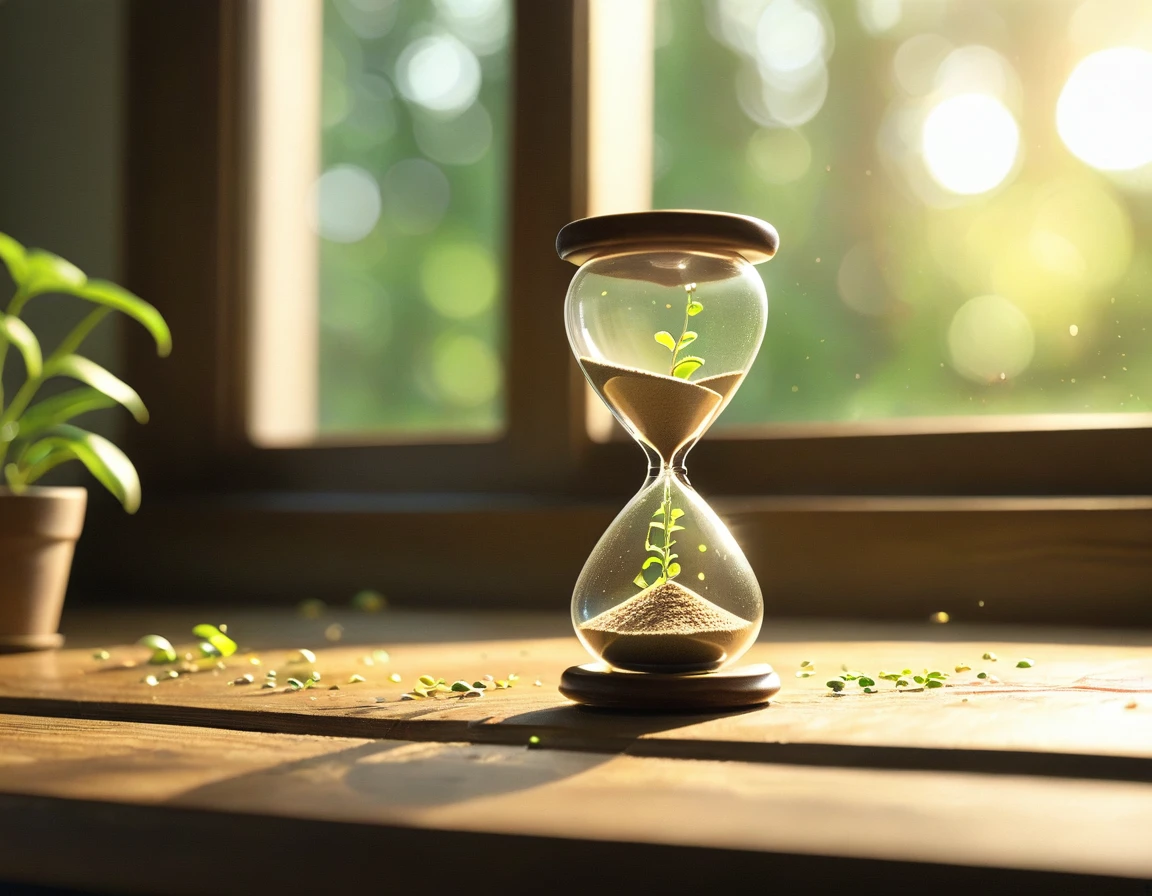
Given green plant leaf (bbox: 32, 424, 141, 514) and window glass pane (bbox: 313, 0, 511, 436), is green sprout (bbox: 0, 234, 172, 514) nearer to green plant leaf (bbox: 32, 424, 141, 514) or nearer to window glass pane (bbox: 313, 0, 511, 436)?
green plant leaf (bbox: 32, 424, 141, 514)

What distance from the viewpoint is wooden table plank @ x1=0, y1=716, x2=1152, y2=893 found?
0.41 m

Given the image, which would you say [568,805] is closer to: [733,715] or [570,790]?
[570,790]

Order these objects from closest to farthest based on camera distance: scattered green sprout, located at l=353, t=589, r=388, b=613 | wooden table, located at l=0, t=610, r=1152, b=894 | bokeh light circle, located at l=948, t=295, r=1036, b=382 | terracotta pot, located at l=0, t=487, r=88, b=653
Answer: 1. wooden table, located at l=0, t=610, r=1152, b=894
2. terracotta pot, located at l=0, t=487, r=88, b=653
3. scattered green sprout, located at l=353, t=589, r=388, b=613
4. bokeh light circle, located at l=948, t=295, r=1036, b=382

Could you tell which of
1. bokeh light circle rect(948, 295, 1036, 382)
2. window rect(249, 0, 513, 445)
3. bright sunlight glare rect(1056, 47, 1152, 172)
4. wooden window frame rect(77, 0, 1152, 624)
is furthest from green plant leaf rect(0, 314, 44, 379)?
bokeh light circle rect(948, 295, 1036, 382)

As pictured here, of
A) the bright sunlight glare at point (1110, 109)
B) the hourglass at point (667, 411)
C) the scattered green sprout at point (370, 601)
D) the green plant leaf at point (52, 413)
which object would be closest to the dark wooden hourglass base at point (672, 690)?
the hourglass at point (667, 411)

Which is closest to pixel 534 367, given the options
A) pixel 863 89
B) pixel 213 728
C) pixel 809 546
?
pixel 809 546

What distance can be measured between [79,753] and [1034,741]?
451mm

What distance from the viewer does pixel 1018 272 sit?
6.43ft

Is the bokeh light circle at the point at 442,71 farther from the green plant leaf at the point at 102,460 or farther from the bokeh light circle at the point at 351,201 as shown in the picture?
the green plant leaf at the point at 102,460

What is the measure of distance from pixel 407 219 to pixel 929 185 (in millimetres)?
3300

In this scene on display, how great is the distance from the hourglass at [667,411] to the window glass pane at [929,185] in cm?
48

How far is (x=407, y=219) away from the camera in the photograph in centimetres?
527

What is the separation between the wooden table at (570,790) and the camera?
41cm

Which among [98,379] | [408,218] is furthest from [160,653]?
[408,218]
